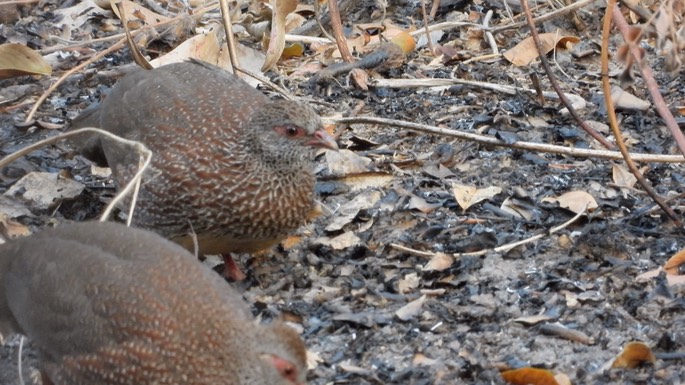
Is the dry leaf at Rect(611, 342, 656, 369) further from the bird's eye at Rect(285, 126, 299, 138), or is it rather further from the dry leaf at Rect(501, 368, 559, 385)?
the bird's eye at Rect(285, 126, 299, 138)

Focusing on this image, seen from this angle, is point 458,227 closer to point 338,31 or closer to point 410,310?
point 410,310

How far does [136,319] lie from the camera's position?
3900 mm

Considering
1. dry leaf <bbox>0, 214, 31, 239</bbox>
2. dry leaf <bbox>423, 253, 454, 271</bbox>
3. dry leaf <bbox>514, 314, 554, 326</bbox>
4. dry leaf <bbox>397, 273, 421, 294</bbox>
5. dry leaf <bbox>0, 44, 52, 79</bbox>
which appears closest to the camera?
dry leaf <bbox>514, 314, 554, 326</bbox>

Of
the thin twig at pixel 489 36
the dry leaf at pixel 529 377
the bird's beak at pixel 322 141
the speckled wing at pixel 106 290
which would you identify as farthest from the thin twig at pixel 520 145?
the speckled wing at pixel 106 290

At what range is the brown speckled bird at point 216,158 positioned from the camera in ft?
17.2

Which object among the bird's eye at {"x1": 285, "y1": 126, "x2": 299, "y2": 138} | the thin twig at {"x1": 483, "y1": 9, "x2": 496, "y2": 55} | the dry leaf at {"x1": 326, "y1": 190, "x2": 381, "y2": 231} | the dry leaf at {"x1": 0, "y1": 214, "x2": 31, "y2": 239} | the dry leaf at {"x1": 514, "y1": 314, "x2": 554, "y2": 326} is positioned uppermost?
the bird's eye at {"x1": 285, "y1": 126, "x2": 299, "y2": 138}

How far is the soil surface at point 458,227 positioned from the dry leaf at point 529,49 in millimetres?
85

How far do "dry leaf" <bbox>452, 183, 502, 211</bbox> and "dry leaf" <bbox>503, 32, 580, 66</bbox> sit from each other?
175 centimetres

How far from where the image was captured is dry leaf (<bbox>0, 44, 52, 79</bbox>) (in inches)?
258

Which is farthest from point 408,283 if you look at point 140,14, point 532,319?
point 140,14

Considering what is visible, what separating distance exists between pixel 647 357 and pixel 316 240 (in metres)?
1.94

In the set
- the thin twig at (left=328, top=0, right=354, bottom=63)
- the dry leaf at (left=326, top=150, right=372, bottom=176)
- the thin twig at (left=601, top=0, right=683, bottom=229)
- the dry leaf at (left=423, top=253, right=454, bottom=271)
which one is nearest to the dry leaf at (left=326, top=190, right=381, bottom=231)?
the dry leaf at (left=326, top=150, right=372, bottom=176)

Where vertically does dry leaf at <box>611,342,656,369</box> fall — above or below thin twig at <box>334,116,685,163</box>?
above

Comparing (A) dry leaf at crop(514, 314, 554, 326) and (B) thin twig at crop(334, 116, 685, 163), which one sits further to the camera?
(B) thin twig at crop(334, 116, 685, 163)
